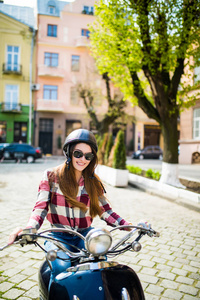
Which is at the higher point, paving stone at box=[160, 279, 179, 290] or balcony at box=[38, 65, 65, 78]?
balcony at box=[38, 65, 65, 78]

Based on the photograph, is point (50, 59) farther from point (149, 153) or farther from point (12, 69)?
point (149, 153)

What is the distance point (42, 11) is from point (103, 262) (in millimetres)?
31530

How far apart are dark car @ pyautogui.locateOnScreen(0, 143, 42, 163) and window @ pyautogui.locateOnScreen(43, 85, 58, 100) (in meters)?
11.2

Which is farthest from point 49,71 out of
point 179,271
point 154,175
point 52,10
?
point 179,271

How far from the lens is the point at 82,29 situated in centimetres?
3036

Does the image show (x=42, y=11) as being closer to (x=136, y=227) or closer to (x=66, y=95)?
(x=66, y=95)

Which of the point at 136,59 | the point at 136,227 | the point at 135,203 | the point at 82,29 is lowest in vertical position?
the point at 135,203

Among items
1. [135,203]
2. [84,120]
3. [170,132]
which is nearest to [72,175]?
[135,203]

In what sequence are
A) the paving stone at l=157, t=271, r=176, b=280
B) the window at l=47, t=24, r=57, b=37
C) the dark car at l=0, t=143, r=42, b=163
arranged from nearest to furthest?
the paving stone at l=157, t=271, r=176, b=280 < the dark car at l=0, t=143, r=42, b=163 < the window at l=47, t=24, r=57, b=37

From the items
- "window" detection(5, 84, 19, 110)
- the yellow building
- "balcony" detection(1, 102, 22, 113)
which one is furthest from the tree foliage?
the yellow building

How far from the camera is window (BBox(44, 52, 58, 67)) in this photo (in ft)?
101

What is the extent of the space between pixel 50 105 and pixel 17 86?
4216mm

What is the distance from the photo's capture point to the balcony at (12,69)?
2959cm

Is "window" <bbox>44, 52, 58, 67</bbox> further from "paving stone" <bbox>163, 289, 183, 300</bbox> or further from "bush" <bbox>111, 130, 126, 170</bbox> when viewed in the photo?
"paving stone" <bbox>163, 289, 183, 300</bbox>
